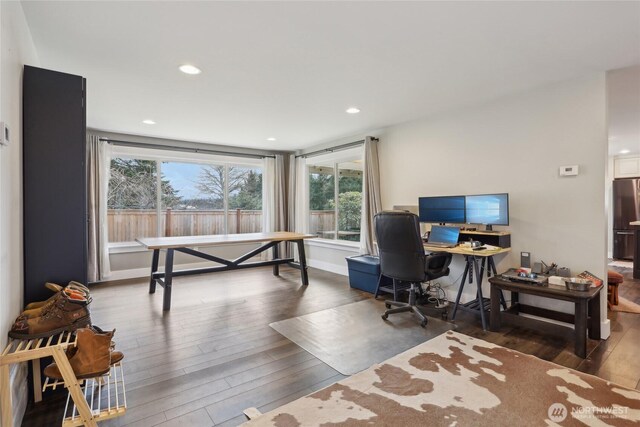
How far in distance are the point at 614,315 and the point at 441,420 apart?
295 cm

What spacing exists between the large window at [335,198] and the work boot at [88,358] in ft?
13.3

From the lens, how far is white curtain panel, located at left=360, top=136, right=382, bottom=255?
15.0 ft

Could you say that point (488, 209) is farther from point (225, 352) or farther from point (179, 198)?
point (179, 198)

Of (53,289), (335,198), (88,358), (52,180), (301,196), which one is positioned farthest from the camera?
(301,196)

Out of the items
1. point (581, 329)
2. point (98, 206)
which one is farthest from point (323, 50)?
point (98, 206)

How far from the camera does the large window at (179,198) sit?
5.07 meters

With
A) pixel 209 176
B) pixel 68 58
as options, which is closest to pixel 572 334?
pixel 68 58

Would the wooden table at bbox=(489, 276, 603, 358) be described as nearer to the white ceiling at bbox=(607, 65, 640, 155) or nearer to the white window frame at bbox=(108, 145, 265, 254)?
the white ceiling at bbox=(607, 65, 640, 155)

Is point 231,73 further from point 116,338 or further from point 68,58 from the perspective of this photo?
point 116,338

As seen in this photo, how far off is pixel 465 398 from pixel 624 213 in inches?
264

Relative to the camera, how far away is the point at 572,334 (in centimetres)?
277

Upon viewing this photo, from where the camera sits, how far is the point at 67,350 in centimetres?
166

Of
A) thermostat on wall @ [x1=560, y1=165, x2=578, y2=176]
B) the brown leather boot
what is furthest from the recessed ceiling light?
thermostat on wall @ [x1=560, y1=165, x2=578, y2=176]

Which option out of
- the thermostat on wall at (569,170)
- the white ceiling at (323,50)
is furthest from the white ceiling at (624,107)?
the thermostat on wall at (569,170)
